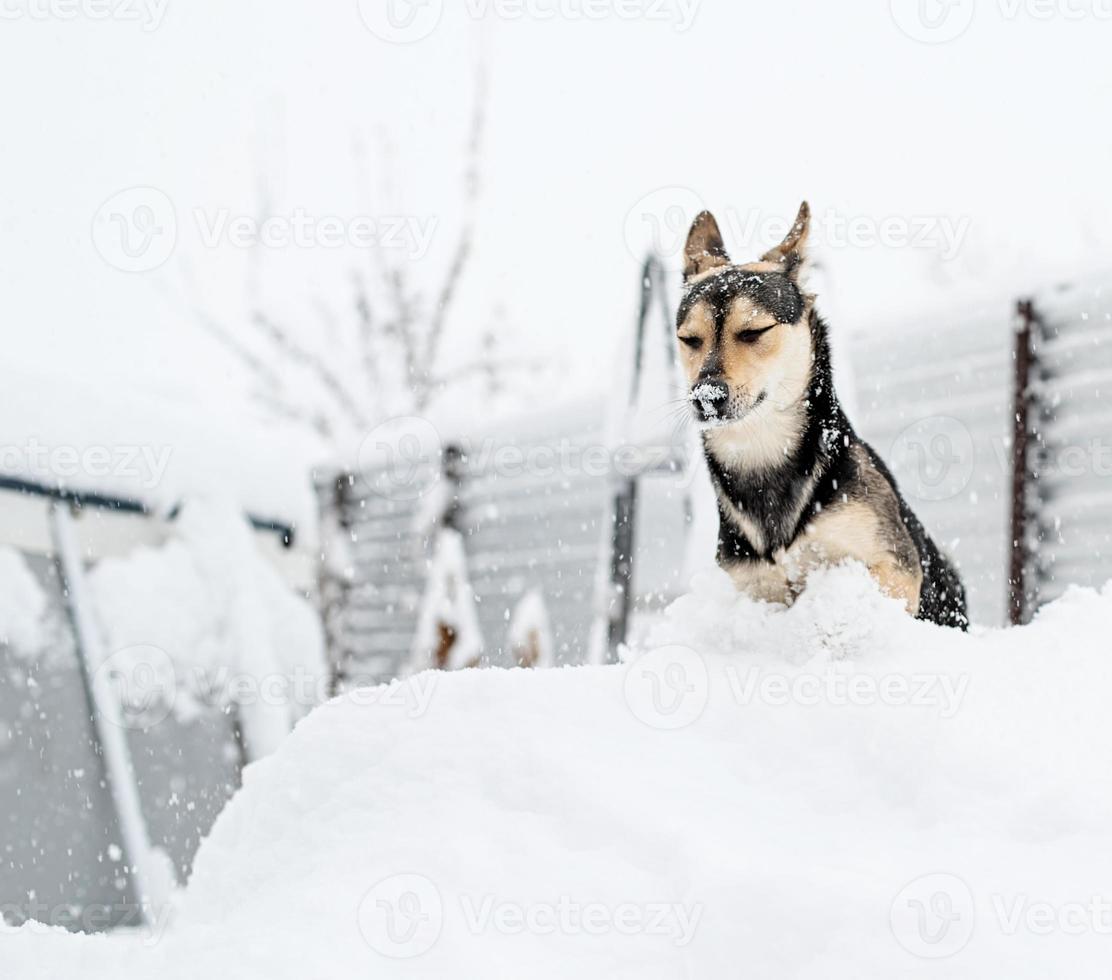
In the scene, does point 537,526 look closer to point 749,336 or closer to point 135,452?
point 135,452

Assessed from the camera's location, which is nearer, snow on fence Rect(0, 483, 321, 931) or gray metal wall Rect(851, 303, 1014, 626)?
snow on fence Rect(0, 483, 321, 931)

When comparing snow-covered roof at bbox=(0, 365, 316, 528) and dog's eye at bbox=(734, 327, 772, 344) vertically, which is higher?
dog's eye at bbox=(734, 327, 772, 344)

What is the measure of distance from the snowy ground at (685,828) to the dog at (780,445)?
1.44ft

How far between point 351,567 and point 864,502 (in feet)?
23.3

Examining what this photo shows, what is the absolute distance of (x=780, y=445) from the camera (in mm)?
2982

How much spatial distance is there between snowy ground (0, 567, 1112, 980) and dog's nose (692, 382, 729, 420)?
72 cm

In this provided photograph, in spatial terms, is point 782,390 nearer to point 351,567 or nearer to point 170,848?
point 170,848

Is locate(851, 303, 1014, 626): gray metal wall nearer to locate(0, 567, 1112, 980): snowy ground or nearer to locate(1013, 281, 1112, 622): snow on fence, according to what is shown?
locate(1013, 281, 1112, 622): snow on fence

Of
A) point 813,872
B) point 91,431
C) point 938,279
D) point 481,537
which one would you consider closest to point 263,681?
point 91,431

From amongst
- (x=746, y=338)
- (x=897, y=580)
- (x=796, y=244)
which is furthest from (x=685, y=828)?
(x=796, y=244)

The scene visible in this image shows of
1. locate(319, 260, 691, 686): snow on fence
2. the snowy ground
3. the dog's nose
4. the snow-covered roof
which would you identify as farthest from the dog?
the snow-covered roof

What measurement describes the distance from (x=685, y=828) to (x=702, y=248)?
2189 millimetres

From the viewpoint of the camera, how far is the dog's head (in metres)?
2.82

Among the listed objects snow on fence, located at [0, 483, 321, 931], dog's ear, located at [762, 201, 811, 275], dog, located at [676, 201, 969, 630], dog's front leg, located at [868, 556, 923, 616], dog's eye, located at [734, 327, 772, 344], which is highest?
dog's ear, located at [762, 201, 811, 275]
